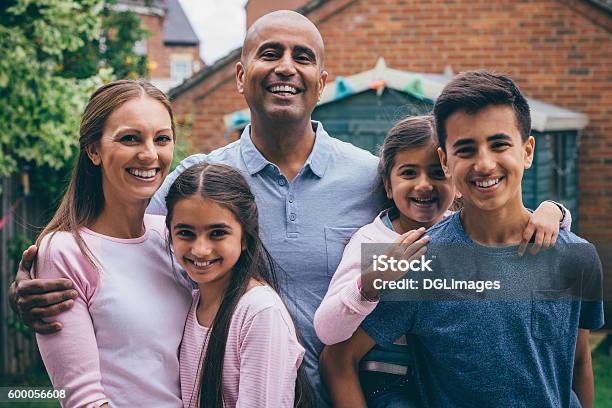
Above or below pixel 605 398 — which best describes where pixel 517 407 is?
above

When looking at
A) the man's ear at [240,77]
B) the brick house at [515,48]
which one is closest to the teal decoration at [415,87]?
the brick house at [515,48]

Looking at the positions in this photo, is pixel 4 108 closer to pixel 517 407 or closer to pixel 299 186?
pixel 299 186

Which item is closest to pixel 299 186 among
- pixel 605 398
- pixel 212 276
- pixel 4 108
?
pixel 212 276

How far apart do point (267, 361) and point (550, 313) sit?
33.2 inches

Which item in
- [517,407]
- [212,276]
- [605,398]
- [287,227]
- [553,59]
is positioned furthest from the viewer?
[553,59]

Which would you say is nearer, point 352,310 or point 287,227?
point 352,310

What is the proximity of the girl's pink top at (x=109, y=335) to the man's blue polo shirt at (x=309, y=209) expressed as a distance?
47 centimetres

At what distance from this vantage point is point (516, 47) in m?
10.4

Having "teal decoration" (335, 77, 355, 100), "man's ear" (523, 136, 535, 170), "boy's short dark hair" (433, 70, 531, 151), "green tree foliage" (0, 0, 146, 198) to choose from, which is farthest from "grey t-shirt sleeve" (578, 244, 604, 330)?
"teal decoration" (335, 77, 355, 100)

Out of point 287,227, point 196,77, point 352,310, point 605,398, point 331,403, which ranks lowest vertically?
point 605,398

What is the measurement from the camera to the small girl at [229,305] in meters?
2.48

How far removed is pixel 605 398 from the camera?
24.4 feet

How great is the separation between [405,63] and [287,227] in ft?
25.8

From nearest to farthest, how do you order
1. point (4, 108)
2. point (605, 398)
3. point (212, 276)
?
1. point (212, 276)
2. point (4, 108)
3. point (605, 398)
